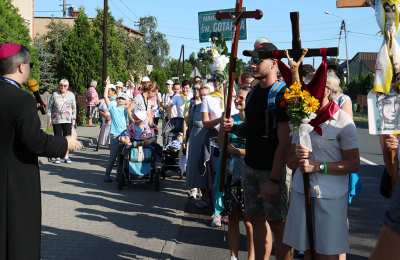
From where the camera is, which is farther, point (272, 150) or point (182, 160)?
point (182, 160)

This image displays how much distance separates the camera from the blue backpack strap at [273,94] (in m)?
4.59

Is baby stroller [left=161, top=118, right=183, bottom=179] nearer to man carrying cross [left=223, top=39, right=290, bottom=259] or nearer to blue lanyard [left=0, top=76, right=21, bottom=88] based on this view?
man carrying cross [left=223, top=39, right=290, bottom=259]

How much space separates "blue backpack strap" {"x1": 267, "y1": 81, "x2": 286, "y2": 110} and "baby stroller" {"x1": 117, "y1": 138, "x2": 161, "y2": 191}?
570 centimetres

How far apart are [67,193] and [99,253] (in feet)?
12.2

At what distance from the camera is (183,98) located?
12750 millimetres

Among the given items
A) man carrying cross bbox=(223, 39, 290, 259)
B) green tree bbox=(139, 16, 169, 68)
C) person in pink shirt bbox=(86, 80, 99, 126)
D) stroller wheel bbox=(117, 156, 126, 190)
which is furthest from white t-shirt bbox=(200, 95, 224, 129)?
green tree bbox=(139, 16, 169, 68)

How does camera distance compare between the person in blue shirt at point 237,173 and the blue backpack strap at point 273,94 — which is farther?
the person in blue shirt at point 237,173

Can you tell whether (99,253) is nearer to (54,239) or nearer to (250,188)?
(54,239)

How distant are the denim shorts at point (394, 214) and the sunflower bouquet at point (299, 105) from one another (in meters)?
0.85

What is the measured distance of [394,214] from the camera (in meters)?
3.14

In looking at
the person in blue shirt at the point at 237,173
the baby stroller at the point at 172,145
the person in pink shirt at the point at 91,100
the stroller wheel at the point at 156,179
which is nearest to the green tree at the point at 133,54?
the person in pink shirt at the point at 91,100

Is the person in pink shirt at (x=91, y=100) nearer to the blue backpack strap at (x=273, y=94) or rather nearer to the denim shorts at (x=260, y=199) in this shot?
the denim shorts at (x=260, y=199)

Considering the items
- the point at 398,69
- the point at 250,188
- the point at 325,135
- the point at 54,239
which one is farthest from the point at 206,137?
the point at 398,69

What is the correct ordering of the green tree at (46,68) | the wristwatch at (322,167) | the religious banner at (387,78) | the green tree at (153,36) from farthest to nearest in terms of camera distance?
the green tree at (153,36) < the green tree at (46,68) < the wristwatch at (322,167) < the religious banner at (387,78)
